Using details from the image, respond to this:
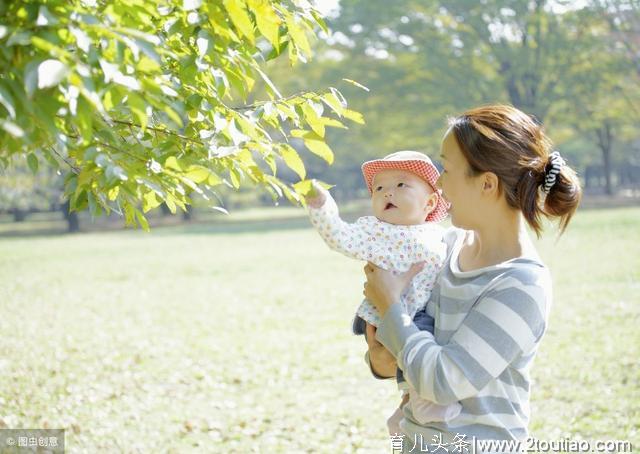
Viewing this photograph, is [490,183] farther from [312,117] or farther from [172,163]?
[172,163]

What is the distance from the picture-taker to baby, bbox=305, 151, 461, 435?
2.29m

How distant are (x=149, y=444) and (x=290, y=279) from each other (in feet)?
27.2

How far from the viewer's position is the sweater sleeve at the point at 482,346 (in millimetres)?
1961

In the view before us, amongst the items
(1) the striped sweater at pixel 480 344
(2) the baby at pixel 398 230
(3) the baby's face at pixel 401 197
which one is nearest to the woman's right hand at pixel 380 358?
(2) the baby at pixel 398 230

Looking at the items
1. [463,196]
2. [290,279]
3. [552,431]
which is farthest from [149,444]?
[290,279]

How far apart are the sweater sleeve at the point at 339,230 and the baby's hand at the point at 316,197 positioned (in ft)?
0.04

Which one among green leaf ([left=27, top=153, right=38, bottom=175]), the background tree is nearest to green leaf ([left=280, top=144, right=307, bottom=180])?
the background tree

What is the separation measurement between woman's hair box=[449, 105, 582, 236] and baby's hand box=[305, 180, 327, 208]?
0.43 m

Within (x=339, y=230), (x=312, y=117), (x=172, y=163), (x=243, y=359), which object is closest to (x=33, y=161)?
(x=172, y=163)

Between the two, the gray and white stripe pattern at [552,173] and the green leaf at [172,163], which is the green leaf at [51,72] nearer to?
the green leaf at [172,163]

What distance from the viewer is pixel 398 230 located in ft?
7.97

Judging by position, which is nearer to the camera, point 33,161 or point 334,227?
point 334,227

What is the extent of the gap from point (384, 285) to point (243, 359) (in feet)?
18.5

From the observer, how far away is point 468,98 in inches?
1321
